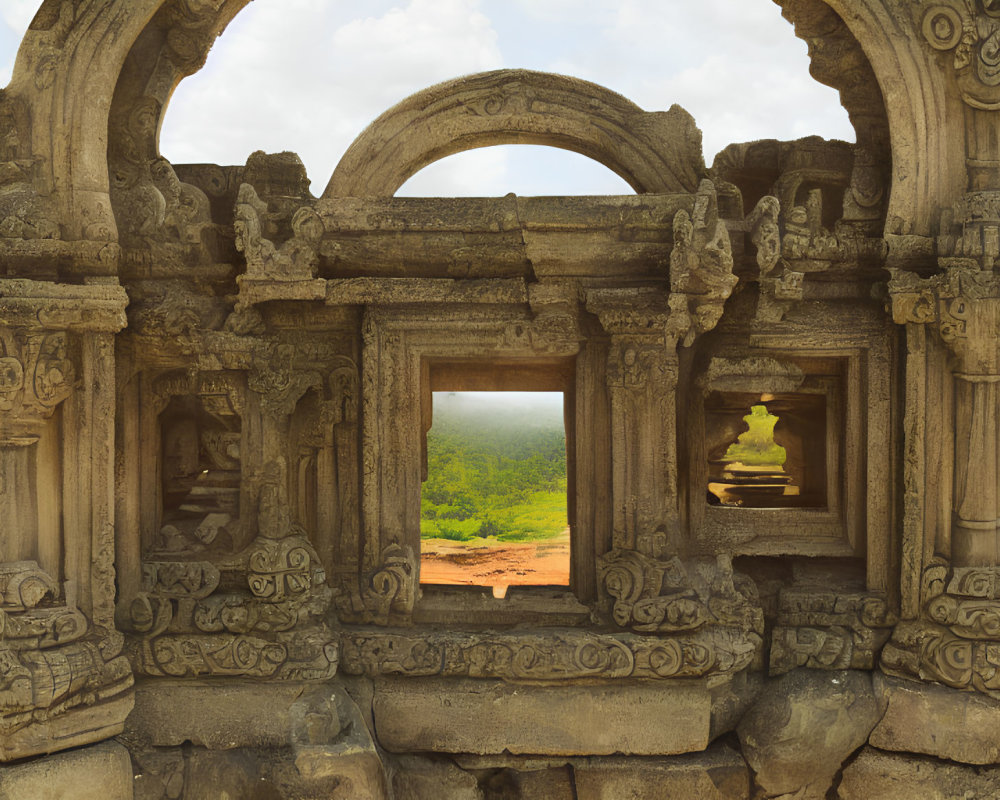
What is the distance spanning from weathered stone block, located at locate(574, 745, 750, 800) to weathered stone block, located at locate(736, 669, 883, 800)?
0.42 ft

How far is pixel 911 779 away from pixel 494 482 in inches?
284

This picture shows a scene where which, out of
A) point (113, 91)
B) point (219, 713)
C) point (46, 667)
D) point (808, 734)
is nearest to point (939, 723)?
point (808, 734)

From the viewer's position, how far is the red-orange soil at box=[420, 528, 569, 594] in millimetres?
7141

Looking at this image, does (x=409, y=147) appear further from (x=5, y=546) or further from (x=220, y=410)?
(x=5, y=546)

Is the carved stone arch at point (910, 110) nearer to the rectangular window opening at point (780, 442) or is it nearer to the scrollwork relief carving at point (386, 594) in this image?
the rectangular window opening at point (780, 442)

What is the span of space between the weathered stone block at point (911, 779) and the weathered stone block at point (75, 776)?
3.60 metres

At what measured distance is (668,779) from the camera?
15.3ft

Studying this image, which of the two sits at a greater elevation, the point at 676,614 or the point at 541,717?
the point at 676,614

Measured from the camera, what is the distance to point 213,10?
468 centimetres

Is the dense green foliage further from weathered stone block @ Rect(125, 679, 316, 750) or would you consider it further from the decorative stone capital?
the decorative stone capital

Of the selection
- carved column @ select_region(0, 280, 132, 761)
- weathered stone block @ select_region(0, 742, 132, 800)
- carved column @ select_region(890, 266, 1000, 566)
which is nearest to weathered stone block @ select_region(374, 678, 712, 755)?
weathered stone block @ select_region(0, 742, 132, 800)

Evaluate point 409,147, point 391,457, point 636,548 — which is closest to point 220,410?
point 391,457

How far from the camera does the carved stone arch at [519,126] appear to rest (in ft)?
16.4

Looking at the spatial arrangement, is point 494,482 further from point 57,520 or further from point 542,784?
point 57,520
